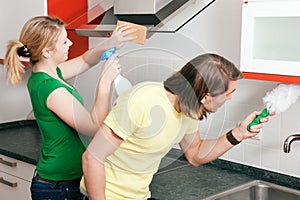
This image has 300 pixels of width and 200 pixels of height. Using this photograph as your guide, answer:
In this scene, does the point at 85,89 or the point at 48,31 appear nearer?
the point at 85,89

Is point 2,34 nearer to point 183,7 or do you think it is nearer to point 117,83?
point 183,7

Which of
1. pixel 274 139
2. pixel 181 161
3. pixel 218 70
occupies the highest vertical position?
pixel 218 70

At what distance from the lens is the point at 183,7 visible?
2018mm

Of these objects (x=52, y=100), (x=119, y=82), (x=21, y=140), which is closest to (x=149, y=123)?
(x=119, y=82)

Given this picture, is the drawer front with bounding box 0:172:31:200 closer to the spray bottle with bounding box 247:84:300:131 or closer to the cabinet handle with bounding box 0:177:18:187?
the cabinet handle with bounding box 0:177:18:187

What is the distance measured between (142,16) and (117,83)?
572mm

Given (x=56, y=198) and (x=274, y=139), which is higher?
(x=274, y=139)

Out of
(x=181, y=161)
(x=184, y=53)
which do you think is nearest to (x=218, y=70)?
(x=184, y=53)

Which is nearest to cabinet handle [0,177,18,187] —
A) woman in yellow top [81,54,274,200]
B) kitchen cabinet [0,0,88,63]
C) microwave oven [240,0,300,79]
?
kitchen cabinet [0,0,88,63]

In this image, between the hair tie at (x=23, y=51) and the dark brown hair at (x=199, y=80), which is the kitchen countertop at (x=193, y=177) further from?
the hair tie at (x=23, y=51)

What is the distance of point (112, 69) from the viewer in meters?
1.49

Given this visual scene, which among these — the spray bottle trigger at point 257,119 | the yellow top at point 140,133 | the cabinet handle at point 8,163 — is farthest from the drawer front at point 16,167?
the spray bottle trigger at point 257,119

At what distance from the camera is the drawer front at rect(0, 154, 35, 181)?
8.02ft

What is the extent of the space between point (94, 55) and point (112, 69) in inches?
17.1
